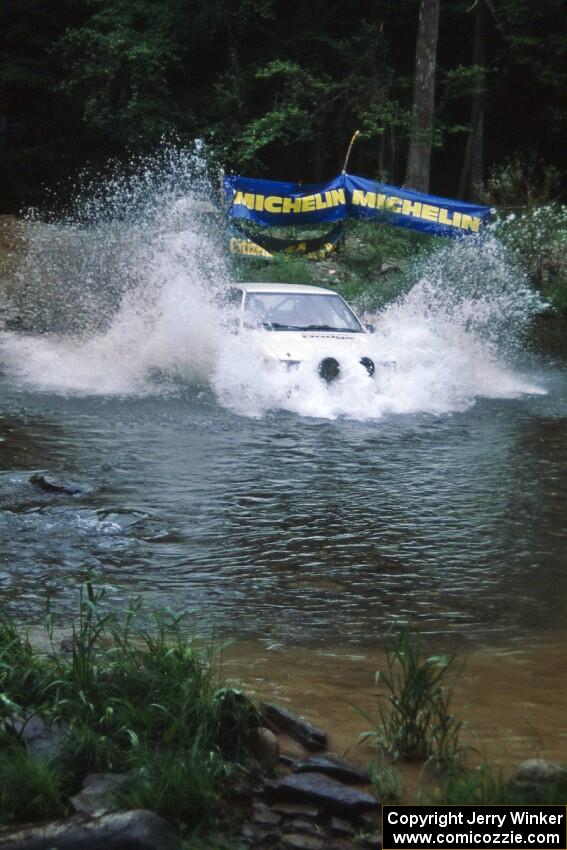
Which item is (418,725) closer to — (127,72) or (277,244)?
(277,244)

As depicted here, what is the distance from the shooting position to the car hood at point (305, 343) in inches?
464

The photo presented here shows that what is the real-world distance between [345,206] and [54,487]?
13598mm

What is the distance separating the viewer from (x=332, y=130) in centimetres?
2928

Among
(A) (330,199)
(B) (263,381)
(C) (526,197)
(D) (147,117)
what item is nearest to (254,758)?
(B) (263,381)

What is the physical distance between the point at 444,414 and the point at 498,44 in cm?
2176

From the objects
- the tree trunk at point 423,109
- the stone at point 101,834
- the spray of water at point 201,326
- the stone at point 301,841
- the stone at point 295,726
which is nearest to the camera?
the stone at point 101,834

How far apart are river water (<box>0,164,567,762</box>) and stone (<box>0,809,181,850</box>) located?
1173mm

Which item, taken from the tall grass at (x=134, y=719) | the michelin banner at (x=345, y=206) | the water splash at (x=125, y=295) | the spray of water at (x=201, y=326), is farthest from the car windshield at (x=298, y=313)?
the tall grass at (x=134, y=719)

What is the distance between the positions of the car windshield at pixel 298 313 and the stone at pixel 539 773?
29.3ft

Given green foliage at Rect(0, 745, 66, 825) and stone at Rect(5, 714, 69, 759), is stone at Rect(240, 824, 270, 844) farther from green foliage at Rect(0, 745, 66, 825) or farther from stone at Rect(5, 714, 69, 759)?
stone at Rect(5, 714, 69, 759)

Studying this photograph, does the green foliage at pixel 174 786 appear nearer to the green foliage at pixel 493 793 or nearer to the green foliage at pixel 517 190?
the green foliage at pixel 493 793

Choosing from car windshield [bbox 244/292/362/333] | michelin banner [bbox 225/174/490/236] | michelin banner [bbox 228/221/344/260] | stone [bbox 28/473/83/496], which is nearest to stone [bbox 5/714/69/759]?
stone [bbox 28/473/83/496]

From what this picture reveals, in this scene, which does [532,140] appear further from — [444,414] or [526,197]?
[444,414]

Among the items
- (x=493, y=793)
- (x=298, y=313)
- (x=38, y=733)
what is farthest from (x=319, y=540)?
(x=298, y=313)
